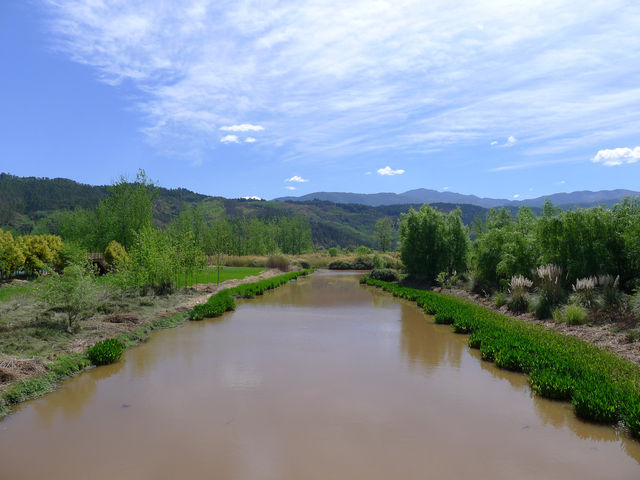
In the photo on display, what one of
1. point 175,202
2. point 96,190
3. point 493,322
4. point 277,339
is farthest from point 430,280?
point 175,202

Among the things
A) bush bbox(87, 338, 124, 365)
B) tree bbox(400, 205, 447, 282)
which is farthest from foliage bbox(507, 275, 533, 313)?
bush bbox(87, 338, 124, 365)

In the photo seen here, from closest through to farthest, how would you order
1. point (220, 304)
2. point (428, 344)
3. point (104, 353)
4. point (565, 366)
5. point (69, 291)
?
point (565, 366), point (104, 353), point (69, 291), point (428, 344), point (220, 304)

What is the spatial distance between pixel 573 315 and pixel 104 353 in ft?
51.6

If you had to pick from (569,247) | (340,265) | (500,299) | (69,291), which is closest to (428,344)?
(500,299)

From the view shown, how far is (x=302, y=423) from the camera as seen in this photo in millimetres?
7582

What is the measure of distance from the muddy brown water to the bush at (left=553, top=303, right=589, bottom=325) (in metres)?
4.36

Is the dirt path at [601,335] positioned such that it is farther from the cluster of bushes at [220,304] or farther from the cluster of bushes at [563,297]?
the cluster of bushes at [220,304]

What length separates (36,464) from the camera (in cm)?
621

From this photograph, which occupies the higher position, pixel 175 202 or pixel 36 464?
pixel 175 202

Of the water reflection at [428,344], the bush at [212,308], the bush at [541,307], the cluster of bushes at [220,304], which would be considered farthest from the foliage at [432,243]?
the bush at [212,308]

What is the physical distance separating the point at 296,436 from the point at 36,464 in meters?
4.18

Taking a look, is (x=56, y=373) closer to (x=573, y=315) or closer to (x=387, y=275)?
(x=573, y=315)

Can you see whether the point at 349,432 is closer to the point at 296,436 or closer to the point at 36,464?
the point at 296,436

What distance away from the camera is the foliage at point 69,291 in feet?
43.2
